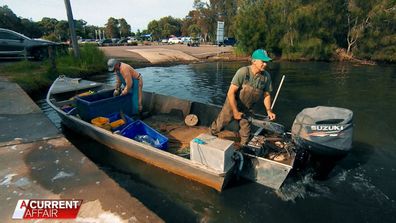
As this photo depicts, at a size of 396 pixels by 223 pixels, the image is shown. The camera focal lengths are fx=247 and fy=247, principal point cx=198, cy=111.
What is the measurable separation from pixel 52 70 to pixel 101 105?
29.7 feet

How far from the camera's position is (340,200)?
4.54 m

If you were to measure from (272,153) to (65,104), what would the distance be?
6.71 metres

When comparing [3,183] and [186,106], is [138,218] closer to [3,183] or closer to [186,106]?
[3,183]

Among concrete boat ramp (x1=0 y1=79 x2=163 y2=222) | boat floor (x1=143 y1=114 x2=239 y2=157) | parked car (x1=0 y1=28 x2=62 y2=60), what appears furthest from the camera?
parked car (x1=0 y1=28 x2=62 y2=60)

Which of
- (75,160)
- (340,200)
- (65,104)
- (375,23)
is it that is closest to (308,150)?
(340,200)

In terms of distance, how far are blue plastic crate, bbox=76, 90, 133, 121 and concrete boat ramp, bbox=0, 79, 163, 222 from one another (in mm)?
859

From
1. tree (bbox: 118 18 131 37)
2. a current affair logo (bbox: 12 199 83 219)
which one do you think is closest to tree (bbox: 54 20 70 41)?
tree (bbox: 118 18 131 37)

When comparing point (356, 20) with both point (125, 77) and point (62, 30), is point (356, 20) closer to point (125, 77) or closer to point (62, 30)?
point (125, 77)

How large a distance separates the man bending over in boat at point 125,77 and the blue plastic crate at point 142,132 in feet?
4.15

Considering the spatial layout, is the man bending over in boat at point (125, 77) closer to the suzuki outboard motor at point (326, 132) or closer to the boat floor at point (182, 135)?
the boat floor at point (182, 135)

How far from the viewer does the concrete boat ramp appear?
3189 millimetres

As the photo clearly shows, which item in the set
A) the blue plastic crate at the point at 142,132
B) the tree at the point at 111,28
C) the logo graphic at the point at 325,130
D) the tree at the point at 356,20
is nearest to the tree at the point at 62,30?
the tree at the point at 111,28

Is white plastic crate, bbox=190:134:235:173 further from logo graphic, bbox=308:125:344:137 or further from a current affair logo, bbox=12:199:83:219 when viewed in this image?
a current affair logo, bbox=12:199:83:219

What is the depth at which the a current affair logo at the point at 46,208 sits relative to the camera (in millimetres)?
3086
